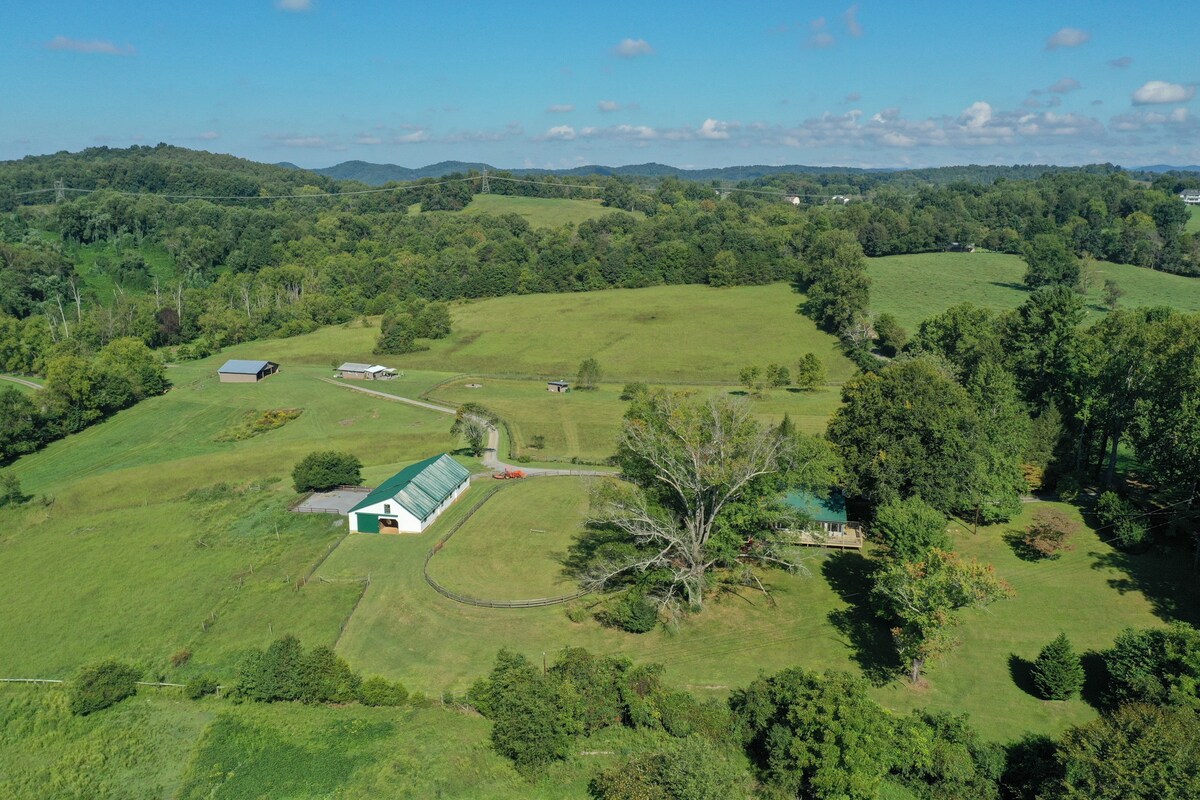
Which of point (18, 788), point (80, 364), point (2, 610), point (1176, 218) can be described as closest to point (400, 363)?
point (80, 364)

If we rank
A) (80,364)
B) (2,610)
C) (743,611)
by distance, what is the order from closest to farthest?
(743,611), (2,610), (80,364)

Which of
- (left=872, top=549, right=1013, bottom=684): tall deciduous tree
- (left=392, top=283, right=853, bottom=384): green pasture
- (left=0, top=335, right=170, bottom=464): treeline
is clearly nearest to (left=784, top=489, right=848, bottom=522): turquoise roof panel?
(left=872, top=549, right=1013, bottom=684): tall deciduous tree

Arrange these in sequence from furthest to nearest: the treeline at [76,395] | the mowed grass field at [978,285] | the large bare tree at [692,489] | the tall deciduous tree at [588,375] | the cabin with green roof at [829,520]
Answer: the mowed grass field at [978,285], the tall deciduous tree at [588,375], the treeline at [76,395], the cabin with green roof at [829,520], the large bare tree at [692,489]

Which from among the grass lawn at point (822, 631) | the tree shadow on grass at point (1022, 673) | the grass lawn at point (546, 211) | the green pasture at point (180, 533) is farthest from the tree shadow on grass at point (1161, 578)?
the grass lawn at point (546, 211)

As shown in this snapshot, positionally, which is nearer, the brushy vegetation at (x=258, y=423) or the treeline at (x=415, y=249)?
the brushy vegetation at (x=258, y=423)

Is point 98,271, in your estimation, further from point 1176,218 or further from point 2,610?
point 1176,218

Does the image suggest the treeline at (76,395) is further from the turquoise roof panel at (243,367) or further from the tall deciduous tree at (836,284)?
the tall deciduous tree at (836,284)

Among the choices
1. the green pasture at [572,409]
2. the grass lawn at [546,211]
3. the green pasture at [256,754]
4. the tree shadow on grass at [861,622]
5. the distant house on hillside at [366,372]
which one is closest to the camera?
the green pasture at [256,754]

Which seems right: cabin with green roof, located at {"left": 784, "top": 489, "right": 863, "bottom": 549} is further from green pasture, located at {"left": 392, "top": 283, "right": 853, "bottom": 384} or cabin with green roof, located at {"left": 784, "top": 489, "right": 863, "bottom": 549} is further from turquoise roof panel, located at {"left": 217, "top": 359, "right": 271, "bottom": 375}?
turquoise roof panel, located at {"left": 217, "top": 359, "right": 271, "bottom": 375}
